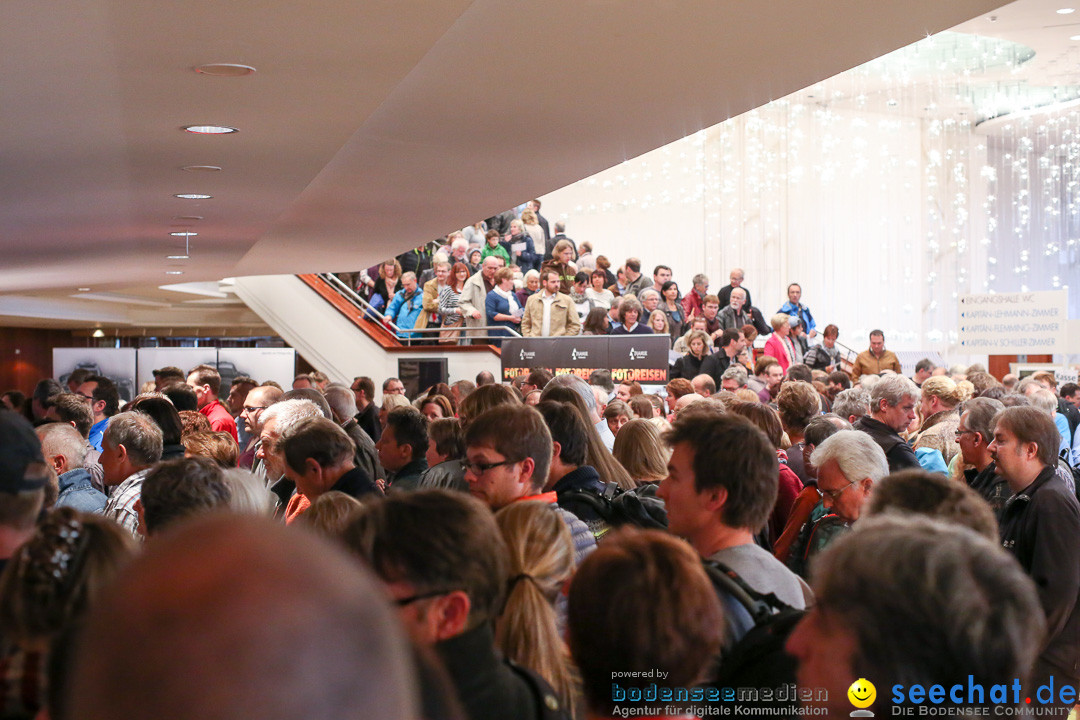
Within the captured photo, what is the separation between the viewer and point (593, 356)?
36.4ft

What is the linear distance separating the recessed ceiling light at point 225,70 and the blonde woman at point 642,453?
225 cm

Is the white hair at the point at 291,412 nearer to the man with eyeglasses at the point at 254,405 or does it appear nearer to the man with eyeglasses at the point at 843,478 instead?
the man with eyeglasses at the point at 254,405

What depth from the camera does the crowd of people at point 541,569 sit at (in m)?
0.63

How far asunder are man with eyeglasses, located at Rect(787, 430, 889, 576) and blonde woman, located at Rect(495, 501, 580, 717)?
164 cm

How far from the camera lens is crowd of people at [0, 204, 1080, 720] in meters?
0.63

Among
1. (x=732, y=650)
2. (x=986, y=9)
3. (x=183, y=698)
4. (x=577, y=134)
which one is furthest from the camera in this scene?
(x=577, y=134)

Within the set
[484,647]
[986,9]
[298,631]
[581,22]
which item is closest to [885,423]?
[986,9]

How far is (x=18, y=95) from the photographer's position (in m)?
3.91

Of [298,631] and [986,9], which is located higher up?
[986,9]

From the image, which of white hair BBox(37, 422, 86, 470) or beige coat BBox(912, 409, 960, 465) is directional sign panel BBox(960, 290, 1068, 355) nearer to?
beige coat BBox(912, 409, 960, 465)

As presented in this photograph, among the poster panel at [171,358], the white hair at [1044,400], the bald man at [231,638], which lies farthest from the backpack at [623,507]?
the poster panel at [171,358]

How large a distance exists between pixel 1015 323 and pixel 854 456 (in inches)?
333

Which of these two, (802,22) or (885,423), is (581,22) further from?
(885,423)

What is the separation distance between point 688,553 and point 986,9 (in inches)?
98.8
